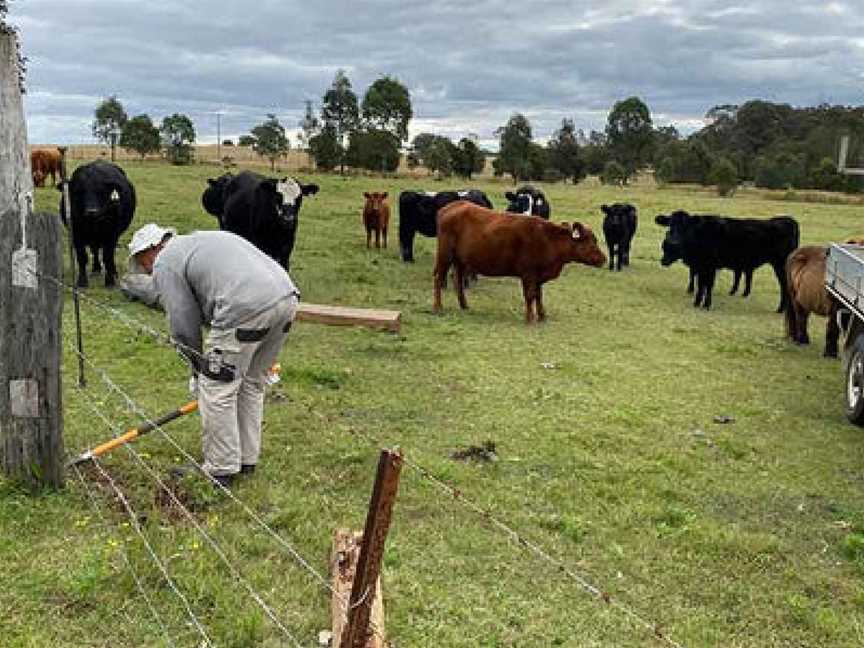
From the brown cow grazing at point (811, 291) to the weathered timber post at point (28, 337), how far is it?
8918 mm

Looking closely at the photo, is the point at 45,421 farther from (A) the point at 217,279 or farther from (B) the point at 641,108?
(B) the point at 641,108

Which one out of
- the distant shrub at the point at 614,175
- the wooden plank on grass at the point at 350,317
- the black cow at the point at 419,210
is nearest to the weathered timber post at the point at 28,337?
the wooden plank on grass at the point at 350,317

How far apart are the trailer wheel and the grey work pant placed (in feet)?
17.9

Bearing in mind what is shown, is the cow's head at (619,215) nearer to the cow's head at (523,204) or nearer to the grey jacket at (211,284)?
the cow's head at (523,204)

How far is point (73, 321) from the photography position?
34.9ft

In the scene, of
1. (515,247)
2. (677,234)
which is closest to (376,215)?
(677,234)

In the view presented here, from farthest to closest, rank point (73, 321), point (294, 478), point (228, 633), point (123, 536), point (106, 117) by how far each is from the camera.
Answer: point (106, 117) < point (73, 321) < point (294, 478) < point (123, 536) < point (228, 633)

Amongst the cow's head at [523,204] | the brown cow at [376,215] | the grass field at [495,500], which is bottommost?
the grass field at [495,500]

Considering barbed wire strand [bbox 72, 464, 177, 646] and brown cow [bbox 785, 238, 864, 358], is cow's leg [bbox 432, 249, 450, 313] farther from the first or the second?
barbed wire strand [bbox 72, 464, 177, 646]

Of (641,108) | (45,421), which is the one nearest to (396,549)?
(45,421)

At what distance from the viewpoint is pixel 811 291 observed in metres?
11.7

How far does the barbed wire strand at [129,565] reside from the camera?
170 inches

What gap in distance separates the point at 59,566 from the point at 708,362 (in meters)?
8.14

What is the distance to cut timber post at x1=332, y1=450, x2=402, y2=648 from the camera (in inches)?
106
